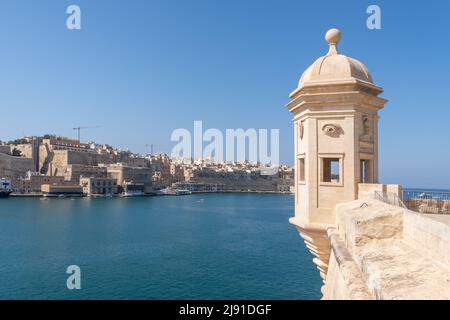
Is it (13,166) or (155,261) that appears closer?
(155,261)

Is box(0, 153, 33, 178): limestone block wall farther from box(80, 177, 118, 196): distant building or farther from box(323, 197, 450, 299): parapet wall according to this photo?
box(323, 197, 450, 299): parapet wall

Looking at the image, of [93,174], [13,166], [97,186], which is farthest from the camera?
[93,174]

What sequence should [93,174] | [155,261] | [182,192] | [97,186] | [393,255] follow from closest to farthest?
[393,255], [155,261], [97,186], [93,174], [182,192]

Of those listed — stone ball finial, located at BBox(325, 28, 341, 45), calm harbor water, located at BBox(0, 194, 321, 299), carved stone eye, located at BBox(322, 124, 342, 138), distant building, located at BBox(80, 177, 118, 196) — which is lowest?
calm harbor water, located at BBox(0, 194, 321, 299)

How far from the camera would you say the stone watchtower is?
7.04 metres

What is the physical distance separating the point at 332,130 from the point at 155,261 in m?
20.8

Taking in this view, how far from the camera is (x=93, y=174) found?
320 ft

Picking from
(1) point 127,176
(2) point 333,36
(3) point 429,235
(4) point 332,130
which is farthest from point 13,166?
(3) point 429,235

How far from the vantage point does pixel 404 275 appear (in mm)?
3139

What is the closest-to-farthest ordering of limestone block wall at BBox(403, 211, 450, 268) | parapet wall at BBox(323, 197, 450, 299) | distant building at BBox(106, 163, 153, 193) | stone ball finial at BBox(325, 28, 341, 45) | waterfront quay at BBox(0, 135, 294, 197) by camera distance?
parapet wall at BBox(323, 197, 450, 299)
limestone block wall at BBox(403, 211, 450, 268)
stone ball finial at BBox(325, 28, 341, 45)
waterfront quay at BBox(0, 135, 294, 197)
distant building at BBox(106, 163, 153, 193)

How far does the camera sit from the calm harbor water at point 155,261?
18391 millimetres

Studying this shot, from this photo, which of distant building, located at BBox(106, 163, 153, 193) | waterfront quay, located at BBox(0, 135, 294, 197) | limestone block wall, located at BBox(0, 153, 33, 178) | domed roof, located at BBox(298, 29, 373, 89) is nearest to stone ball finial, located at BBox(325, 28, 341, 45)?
domed roof, located at BBox(298, 29, 373, 89)

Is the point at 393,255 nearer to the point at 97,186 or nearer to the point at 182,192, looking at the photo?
the point at 97,186

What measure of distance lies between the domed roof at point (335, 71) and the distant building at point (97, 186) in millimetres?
89982
